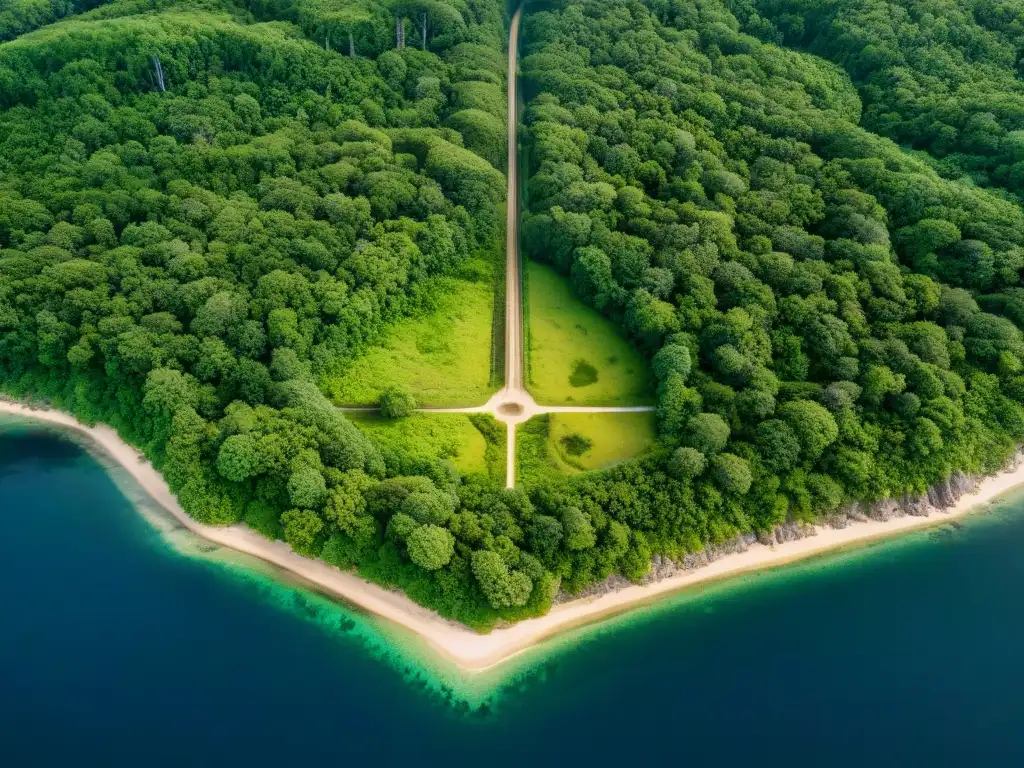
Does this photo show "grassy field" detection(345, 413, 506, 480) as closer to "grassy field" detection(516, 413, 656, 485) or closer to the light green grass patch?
"grassy field" detection(516, 413, 656, 485)

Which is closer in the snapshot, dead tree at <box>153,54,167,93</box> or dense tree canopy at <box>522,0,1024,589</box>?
dense tree canopy at <box>522,0,1024,589</box>

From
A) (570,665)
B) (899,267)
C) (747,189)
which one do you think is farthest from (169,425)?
(899,267)

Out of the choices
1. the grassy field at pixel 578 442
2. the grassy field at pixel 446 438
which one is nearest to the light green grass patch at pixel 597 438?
the grassy field at pixel 578 442

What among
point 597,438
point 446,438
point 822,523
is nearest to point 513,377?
point 446,438

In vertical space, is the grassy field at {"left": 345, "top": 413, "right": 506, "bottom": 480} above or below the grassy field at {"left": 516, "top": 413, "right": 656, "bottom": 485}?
below

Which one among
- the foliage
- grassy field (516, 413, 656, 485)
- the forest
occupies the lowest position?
grassy field (516, 413, 656, 485)

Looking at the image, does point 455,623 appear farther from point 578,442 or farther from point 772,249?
point 772,249

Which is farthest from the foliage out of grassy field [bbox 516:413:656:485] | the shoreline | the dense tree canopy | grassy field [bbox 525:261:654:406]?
the dense tree canopy
